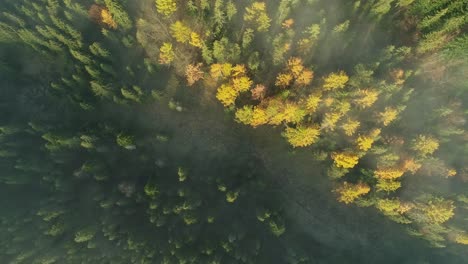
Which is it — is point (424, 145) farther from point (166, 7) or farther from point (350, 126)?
point (166, 7)

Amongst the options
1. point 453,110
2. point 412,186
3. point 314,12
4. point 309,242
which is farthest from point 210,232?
point 453,110

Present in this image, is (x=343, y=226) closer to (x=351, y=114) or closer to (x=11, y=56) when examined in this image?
(x=351, y=114)

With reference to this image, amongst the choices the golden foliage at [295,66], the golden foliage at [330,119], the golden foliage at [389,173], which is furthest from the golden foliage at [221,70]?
→ the golden foliage at [389,173]

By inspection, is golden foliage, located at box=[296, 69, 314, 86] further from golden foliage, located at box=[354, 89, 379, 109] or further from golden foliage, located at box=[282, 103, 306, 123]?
golden foliage, located at box=[354, 89, 379, 109]

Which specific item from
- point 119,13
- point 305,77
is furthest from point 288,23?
point 119,13

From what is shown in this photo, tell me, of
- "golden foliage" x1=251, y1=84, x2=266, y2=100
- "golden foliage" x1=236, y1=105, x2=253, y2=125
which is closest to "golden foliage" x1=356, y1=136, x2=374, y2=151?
"golden foliage" x1=251, y1=84, x2=266, y2=100
